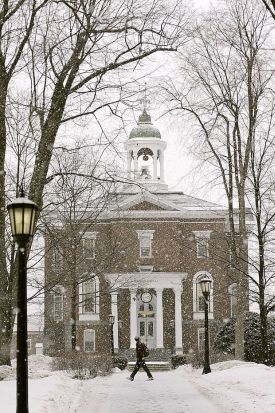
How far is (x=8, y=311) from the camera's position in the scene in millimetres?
19125

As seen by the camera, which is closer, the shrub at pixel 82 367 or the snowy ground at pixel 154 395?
the snowy ground at pixel 154 395

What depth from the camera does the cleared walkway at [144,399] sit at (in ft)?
45.0

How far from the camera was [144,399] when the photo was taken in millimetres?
15992

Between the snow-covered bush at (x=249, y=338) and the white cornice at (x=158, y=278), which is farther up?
the white cornice at (x=158, y=278)

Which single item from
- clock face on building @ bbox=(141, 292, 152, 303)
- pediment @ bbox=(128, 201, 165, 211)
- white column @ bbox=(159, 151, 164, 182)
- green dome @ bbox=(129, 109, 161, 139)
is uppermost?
green dome @ bbox=(129, 109, 161, 139)

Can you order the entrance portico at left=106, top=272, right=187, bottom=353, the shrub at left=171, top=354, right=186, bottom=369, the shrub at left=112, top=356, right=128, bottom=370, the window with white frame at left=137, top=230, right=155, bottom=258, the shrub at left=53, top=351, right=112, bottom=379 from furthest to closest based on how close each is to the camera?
the window with white frame at left=137, top=230, right=155, bottom=258 → the entrance portico at left=106, top=272, right=187, bottom=353 → the shrub at left=171, top=354, right=186, bottom=369 → the shrub at left=112, top=356, right=128, bottom=370 → the shrub at left=53, top=351, right=112, bottom=379

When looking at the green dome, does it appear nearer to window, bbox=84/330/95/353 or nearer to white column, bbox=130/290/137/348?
white column, bbox=130/290/137/348

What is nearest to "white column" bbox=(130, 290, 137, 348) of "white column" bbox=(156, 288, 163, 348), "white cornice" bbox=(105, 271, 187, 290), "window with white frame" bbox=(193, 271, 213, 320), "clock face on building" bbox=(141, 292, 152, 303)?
"white cornice" bbox=(105, 271, 187, 290)

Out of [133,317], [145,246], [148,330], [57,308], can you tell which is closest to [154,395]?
[133,317]

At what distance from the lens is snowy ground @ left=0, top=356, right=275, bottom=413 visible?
1336 centimetres

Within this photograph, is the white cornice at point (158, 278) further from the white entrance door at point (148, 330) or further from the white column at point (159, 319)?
the white entrance door at point (148, 330)

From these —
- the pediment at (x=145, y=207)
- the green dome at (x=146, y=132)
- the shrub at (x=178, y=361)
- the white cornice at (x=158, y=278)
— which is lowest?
the shrub at (x=178, y=361)

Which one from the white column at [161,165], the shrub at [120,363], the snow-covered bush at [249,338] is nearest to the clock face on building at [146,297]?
the white column at [161,165]

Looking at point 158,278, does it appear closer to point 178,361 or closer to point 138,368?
point 178,361
